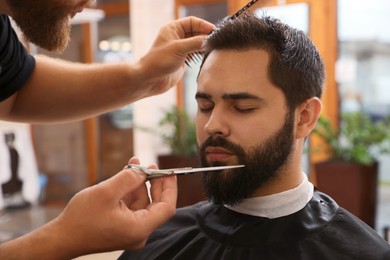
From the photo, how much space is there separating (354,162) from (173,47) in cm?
288

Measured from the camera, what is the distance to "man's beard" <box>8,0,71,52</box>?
1.43 m

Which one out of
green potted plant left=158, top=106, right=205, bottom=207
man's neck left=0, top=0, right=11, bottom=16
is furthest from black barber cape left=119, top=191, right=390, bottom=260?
green potted plant left=158, top=106, right=205, bottom=207

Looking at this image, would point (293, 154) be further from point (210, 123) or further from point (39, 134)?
point (39, 134)

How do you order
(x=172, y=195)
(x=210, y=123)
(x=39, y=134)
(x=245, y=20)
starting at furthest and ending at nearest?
(x=39, y=134) < (x=245, y=20) < (x=210, y=123) < (x=172, y=195)

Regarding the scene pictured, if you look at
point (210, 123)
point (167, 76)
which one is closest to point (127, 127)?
point (167, 76)

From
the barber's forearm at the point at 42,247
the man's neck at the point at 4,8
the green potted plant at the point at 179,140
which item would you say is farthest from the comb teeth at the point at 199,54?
the green potted plant at the point at 179,140

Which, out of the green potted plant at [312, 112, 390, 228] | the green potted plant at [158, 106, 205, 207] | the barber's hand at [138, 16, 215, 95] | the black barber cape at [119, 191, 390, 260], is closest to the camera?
the black barber cape at [119, 191, 390, 260]

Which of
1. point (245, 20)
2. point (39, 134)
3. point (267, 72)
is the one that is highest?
point (245, 20)

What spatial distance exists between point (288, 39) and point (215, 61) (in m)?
0.21

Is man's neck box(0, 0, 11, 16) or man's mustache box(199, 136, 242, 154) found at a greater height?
man's neck box(0, 0, 11, 16)

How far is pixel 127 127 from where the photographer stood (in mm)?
6730

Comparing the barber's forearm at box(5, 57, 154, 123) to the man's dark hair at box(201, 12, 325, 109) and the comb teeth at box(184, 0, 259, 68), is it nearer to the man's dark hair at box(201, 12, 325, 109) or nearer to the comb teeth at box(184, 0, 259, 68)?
the comb teeth at box(184, 0, 259, 68)

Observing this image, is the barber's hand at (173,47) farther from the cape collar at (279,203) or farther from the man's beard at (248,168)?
the cape collar at (279,203)

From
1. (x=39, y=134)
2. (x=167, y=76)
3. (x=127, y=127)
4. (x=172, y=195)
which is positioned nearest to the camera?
(x=172, y=195)
